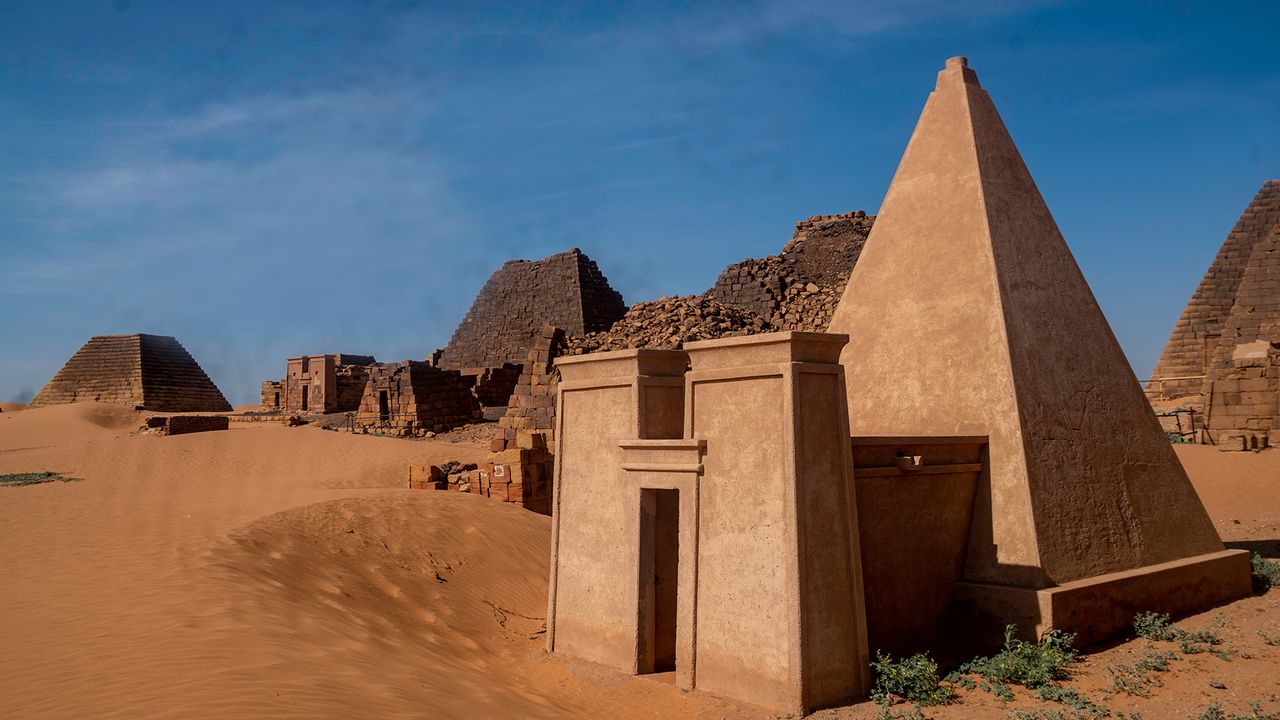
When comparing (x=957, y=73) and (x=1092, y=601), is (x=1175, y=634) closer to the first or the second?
(x=1092, y=601)

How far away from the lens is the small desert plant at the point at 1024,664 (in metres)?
6.10

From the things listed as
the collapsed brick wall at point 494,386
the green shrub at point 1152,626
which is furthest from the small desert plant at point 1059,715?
the collapsed brick wall at point 494,386

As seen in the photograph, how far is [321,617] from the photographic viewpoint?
23.9 ft

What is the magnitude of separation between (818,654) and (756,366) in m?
2.03

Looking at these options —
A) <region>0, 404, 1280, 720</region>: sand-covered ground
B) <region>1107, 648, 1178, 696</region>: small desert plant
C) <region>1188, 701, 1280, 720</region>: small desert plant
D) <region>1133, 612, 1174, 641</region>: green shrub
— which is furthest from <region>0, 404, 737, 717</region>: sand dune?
<region>1133, 612, 1174, 641</region>: green shrub

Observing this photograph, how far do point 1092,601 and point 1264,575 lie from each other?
3.31 meters

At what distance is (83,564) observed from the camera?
8625 millimetres

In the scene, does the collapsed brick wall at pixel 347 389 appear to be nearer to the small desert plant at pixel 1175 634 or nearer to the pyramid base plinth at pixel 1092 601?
the pyramid base plinth at pixel 1092 601

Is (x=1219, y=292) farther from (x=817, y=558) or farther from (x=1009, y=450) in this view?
(x=817, y=558)

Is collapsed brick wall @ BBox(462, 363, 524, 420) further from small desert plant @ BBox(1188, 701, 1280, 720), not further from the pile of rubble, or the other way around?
small desert plant @ BBox(1188, 701, 1280, 720)

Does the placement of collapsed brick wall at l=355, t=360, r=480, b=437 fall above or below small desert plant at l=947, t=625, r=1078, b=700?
above

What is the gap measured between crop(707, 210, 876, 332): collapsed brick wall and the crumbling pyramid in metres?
10.2

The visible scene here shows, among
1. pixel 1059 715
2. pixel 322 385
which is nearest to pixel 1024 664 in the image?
pixel 1059 715

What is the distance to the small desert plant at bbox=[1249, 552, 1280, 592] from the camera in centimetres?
862
